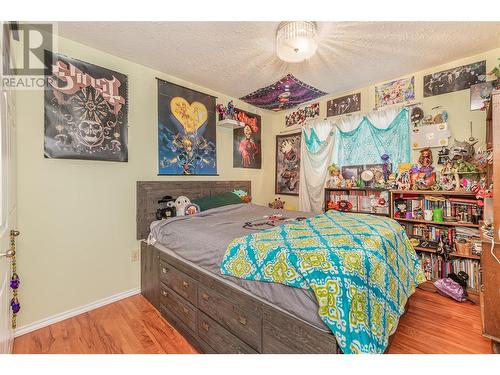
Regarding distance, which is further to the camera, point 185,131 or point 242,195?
point 242,195

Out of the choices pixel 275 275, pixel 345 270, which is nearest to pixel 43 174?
pixel 275 275

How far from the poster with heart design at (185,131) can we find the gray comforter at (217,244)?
731mm

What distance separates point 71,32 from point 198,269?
2317 millimetres

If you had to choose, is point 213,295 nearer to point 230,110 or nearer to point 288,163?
point 230,110

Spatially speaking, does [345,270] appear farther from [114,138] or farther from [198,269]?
[114,138]

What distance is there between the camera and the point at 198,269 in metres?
1.73

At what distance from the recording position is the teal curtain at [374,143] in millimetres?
2891

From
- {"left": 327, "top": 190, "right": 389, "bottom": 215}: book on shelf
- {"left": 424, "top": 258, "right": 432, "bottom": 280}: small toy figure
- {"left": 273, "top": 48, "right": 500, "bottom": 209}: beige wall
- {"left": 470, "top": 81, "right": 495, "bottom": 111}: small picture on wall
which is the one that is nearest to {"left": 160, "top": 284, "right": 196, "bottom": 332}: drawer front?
{"left": 327, "top": 190, "right": 389, "bottom": 215}: book on shelf

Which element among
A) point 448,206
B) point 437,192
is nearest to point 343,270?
point 437,192

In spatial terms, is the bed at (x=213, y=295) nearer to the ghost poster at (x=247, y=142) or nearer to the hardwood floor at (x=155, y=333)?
the hardwood floor at (x=155, y=333)

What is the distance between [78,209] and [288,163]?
121 inches

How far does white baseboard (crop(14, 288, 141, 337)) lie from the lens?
183 centimetres

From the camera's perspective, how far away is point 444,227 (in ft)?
8.36

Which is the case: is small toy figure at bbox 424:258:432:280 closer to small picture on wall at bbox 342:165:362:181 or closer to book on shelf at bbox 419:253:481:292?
book on shelf at bbox 419:253:481:292
